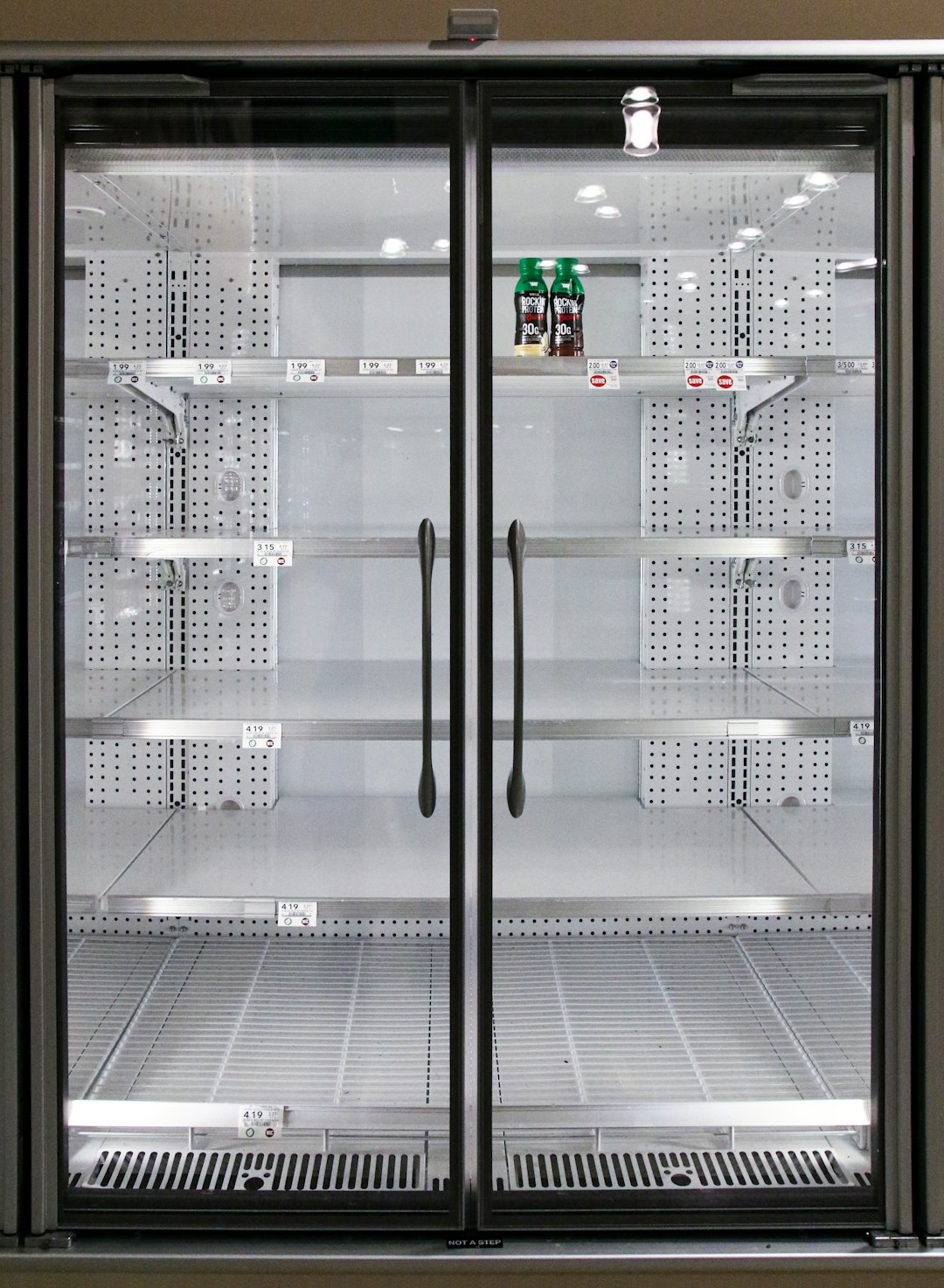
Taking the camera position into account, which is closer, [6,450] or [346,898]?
[6,450]

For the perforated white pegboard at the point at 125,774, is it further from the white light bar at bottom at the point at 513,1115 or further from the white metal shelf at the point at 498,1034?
the white light bar at bottom at the point at 513,1115

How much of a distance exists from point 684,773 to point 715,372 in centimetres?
102

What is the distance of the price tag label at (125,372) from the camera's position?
5.68 feet

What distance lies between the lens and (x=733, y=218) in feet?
7.11

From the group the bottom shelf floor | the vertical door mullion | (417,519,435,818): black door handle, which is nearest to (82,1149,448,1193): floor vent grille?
the bottom shelf floor

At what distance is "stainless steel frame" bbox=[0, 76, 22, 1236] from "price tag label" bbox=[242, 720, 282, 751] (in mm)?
380

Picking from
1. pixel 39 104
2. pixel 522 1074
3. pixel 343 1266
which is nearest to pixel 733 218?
pixel 39 104

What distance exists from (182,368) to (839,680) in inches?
61.8

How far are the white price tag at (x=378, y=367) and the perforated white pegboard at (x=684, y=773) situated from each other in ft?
3.69

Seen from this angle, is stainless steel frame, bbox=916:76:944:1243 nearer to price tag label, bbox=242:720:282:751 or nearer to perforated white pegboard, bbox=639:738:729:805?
perforated white pegboard, bbox=639:738:729:805

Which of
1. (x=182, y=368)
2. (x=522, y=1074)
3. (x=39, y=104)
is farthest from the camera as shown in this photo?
(x=522, y=1074)

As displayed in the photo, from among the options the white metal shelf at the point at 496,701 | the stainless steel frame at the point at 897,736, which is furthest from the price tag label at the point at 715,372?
the white metal shelf at the point at 496,701

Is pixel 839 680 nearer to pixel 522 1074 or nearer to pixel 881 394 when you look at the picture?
pixel 881 394

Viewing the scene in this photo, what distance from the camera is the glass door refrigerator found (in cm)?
166
